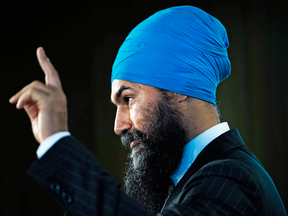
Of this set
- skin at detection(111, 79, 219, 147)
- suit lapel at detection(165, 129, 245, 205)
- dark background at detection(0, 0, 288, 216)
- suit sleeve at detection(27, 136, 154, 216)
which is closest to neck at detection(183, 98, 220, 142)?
skin at detection(111, 79, 219, 147)

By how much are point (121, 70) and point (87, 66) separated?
5.73ft

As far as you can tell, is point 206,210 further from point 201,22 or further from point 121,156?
point 121,156

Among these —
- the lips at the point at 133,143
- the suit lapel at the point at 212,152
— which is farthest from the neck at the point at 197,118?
the lips at the point at 133,143

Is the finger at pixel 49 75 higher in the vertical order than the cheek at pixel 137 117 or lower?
higher

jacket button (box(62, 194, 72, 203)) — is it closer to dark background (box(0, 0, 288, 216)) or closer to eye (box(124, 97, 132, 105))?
eye (box(124, 97, 132, 105))

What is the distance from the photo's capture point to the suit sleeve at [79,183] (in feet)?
2.38

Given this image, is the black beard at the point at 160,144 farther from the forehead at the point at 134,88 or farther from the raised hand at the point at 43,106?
the raised hand at the point at 43,106

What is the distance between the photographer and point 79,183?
0.73m

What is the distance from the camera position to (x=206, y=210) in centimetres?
84

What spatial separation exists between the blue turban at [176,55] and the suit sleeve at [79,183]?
2.08 feet

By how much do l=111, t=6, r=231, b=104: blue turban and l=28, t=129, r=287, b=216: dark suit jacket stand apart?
316 millimetres

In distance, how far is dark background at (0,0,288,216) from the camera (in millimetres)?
2723

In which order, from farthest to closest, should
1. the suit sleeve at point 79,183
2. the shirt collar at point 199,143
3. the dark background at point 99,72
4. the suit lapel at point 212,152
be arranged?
the dark background at point 99,72, the shirt collar at point 199,143, the suit lapel at point 212,152, the suit sleeve at point 79,183

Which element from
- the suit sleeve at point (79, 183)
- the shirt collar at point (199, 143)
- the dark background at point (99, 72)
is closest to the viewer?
the suit sleeve at point (79, 183)
